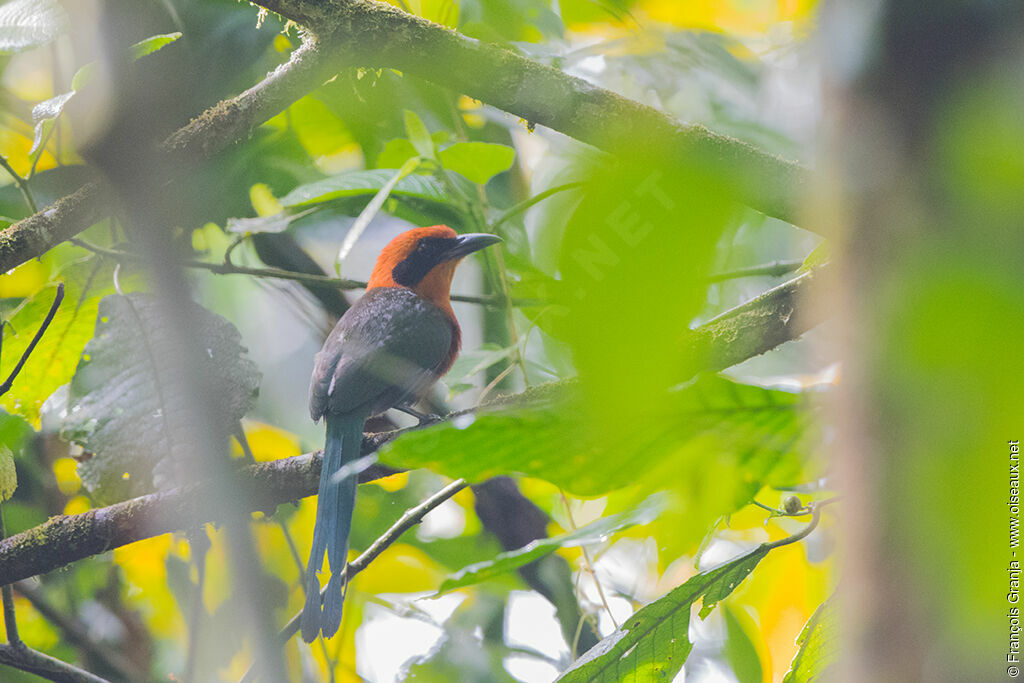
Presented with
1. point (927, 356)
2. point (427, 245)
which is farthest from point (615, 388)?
point (427, 245)

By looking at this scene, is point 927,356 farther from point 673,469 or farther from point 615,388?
point 673,469

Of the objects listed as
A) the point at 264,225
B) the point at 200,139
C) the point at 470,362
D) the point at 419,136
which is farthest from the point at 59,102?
the point at 470,362

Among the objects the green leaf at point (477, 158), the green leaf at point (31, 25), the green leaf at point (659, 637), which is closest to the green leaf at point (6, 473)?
the green leaf at point (31, 25)

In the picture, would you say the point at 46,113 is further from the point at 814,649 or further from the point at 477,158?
the point at 814,649

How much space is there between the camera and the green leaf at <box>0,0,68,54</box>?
1316mm

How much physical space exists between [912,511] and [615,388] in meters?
0.09

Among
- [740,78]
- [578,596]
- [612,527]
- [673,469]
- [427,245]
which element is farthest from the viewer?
[427,245]

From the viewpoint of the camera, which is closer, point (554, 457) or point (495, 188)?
point (554, 457)

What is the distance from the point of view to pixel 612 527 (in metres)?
0.70

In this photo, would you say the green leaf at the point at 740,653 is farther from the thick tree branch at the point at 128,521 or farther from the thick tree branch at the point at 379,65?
the thick tree branch at the point at 379,65

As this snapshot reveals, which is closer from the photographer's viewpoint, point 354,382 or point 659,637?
point 659,637

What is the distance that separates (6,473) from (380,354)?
2.93ft

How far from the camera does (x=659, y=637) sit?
36.0 inches

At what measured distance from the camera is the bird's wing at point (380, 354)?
6.40ft
